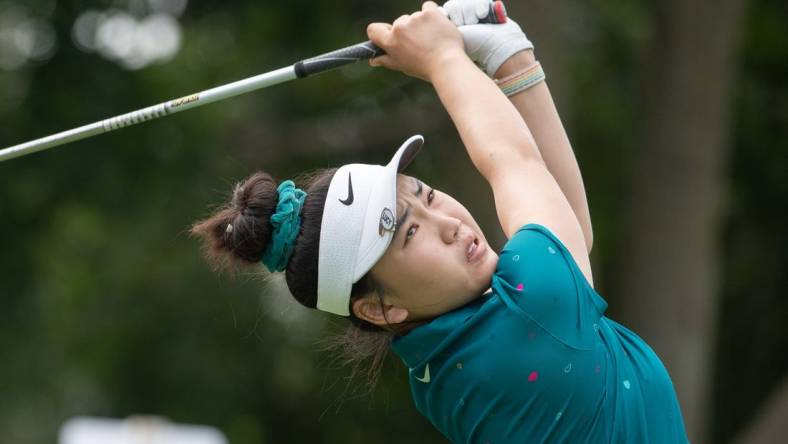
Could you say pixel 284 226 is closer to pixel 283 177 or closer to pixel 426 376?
pixel 426 376

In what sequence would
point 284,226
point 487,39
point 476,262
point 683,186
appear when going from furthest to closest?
1. point 683,186
2. point 487,39
3. point 284,226
4. point 476,262

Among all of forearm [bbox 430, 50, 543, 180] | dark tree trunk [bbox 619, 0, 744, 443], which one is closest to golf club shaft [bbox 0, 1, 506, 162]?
forearm [bbox 430, 50, 543, 180]

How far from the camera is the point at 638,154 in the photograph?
10805mm

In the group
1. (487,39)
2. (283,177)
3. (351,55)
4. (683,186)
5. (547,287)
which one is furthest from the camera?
(283,177)

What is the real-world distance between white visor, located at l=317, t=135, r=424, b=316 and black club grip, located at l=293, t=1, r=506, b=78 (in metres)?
0.38

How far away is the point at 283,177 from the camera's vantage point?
1250 centimetres

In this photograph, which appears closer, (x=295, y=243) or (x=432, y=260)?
(x=432, y=260)

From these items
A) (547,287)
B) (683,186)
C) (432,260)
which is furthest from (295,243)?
(683,186)

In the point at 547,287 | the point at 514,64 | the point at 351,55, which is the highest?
the point at 351,55

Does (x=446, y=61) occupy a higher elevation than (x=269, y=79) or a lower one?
lower

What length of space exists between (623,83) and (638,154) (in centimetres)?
294

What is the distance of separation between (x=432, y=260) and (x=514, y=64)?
610 millimetres

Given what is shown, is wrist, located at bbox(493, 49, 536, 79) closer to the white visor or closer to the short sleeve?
the white visor

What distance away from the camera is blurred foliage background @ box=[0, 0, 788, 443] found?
10562 mm
